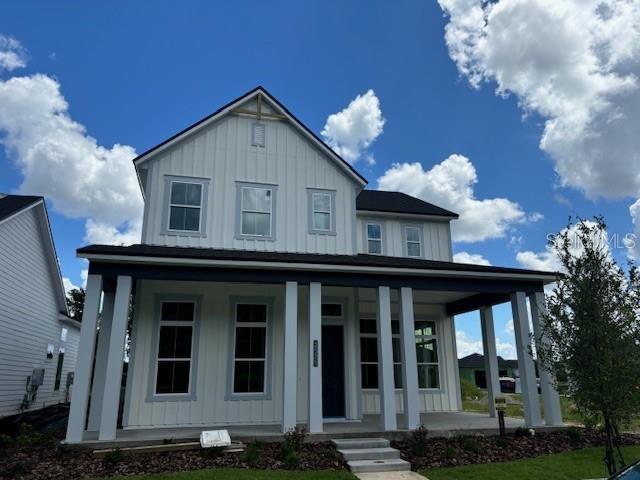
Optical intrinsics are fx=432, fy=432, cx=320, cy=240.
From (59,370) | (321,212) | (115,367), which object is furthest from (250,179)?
(59,370)

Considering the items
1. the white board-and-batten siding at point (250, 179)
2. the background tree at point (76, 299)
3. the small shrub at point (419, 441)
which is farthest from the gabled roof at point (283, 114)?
the background tree at point (76, 299)

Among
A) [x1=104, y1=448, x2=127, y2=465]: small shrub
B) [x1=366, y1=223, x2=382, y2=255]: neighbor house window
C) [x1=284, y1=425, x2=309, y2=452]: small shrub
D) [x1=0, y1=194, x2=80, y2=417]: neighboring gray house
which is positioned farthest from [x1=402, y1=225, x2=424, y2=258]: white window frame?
[x1=0, y1=194, x2=80, y2=417]: neighboring gray house

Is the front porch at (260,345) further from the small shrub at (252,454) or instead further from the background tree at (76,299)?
the background tree at (76,299)

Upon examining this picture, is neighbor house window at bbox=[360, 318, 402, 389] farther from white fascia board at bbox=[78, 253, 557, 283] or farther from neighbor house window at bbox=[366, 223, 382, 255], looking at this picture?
white fascia board at bbox=[78, 253, 557, 283]

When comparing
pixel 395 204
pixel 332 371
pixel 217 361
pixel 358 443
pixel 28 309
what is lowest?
pixel 358 443

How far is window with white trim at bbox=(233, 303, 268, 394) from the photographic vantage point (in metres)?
10.7

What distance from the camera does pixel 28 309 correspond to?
15531 millimetres

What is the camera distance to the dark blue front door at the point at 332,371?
444 inches

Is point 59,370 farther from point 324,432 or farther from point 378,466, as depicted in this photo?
point 378,466

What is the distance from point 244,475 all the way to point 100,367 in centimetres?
537

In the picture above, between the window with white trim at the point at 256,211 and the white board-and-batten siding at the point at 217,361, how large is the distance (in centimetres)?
149

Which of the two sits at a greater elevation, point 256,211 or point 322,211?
point 322,211

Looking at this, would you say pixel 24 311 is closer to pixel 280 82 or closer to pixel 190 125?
pixel 190 125

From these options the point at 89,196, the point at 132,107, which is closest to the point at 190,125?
the point at 132,107
